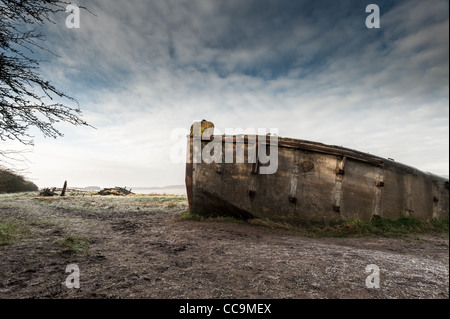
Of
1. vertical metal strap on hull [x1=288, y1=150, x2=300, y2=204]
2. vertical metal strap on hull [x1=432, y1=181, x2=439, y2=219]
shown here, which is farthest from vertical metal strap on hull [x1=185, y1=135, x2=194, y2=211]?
vertical metal strap on hull [x1=432, y1=181, x2=439, y2=219]

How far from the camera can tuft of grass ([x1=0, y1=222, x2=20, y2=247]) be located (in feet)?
14.5

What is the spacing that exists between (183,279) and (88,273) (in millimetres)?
1349

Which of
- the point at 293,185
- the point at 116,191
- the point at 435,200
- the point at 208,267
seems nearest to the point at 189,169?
the point at 293,185

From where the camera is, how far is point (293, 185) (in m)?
7.16

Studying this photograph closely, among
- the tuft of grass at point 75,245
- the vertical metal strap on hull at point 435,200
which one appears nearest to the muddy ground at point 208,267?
the tuft of grass at point 75,245

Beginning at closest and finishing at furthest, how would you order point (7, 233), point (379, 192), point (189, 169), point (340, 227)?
point (7, 233)
point (340, 227)
point (189, 169)
point (379, 192)

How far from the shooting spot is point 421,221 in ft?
28.6

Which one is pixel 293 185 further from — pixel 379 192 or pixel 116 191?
pixel 116 191

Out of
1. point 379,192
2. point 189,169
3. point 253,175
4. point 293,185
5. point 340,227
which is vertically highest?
point 189,169

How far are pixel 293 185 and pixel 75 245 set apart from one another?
5857mm

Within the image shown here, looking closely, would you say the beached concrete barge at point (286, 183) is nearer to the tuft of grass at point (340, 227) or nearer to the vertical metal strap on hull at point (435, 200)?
the tuft of grass at point (340, 227)

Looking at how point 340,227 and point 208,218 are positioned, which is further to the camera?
point 208,218

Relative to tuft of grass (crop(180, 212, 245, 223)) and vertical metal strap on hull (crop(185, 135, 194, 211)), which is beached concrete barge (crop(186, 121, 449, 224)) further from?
tuft of grass (crop(180, 212, 245, 223))

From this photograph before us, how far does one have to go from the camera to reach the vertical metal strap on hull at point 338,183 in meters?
7.20
